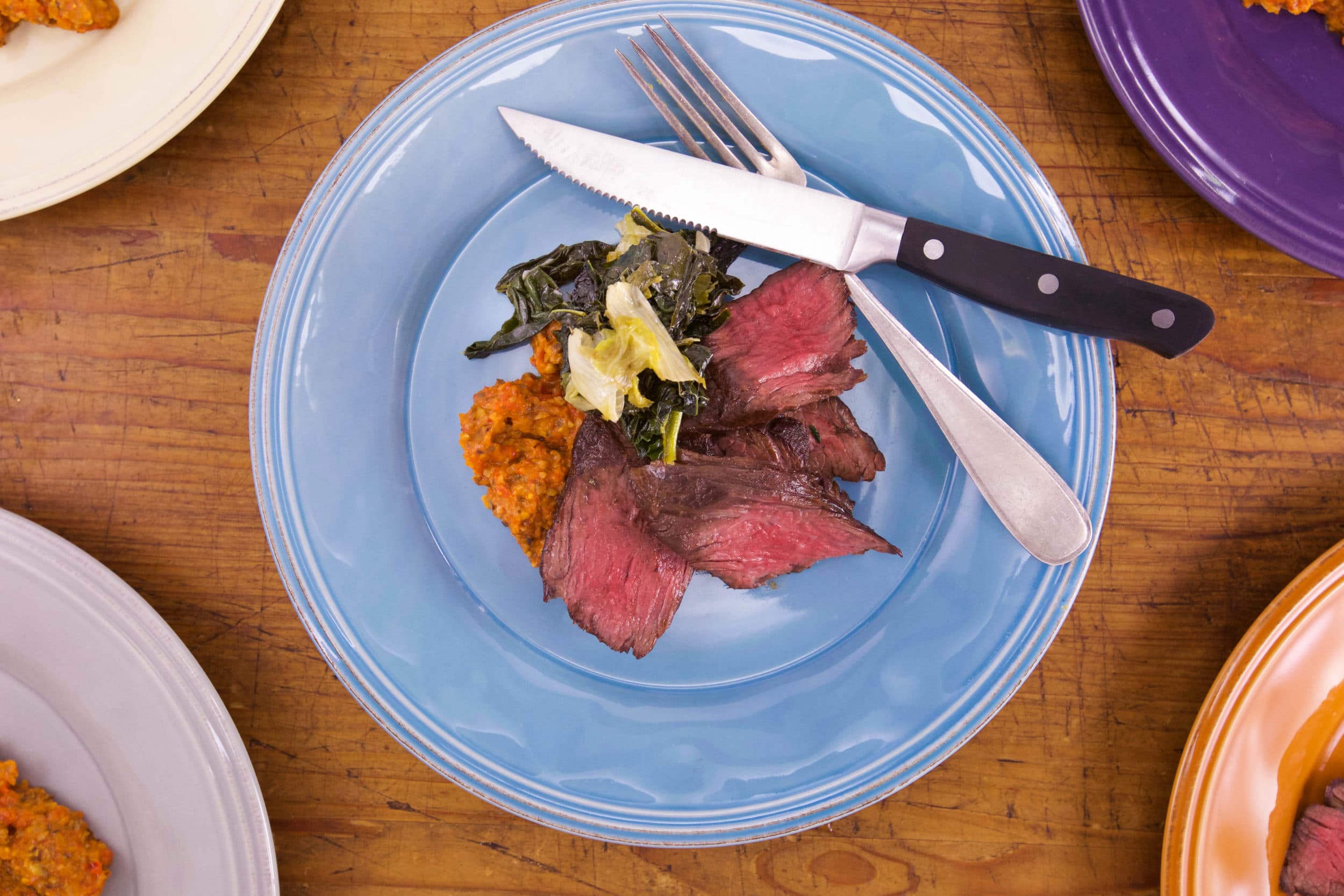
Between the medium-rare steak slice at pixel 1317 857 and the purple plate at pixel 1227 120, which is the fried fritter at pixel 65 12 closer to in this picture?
the purple plate at pixel 1227 120

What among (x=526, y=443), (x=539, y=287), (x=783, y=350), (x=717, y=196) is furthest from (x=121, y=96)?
(x=783, y=350)

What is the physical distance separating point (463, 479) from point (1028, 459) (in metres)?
1.67

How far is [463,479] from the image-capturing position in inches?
89.7

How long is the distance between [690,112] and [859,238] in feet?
2.02

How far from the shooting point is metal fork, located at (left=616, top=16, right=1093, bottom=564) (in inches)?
81.0

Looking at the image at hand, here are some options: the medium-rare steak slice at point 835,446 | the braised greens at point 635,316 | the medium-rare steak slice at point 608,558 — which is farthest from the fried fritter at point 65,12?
the medium-rare steak slice at point 835,446

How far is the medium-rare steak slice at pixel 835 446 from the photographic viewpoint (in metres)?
2.15

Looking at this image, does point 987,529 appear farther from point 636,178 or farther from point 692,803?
point 636,178

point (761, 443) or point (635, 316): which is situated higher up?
point (635, 316)

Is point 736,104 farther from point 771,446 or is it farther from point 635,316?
point 771,446

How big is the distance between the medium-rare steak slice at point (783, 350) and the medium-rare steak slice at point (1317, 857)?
189 cm

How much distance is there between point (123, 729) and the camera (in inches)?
85.9

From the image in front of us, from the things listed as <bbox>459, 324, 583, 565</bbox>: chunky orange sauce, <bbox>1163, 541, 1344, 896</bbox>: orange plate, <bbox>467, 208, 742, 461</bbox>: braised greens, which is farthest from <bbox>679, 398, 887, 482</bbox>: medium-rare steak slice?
<bbox>1163, 541, 1344, 896</bbox>: orange plate

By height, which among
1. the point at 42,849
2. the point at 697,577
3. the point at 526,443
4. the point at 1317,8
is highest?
the point at 1317,8
